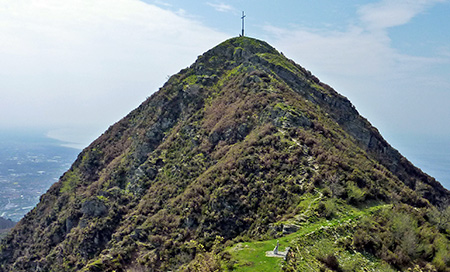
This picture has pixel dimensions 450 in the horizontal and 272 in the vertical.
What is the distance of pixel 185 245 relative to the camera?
30250 mm

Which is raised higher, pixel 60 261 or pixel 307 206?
pixel 307 206

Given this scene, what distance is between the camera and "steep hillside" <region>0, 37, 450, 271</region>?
2355 centimetres

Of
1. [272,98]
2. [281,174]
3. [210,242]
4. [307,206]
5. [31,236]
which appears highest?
[272,98]

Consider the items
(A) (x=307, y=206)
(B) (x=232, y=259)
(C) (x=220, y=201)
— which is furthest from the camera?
(C) (x=220, y=201)

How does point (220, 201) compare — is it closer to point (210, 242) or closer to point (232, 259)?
point (210, 242)

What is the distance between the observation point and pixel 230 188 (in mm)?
33688

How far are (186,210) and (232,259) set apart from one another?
1639 centimetres

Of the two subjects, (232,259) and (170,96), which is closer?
(232,259)

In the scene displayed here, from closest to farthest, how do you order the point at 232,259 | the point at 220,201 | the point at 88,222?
the point at 232,259
the point at 220,201
the point at 88,222

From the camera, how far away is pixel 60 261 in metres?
43.4

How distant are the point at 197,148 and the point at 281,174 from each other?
19.1 meters

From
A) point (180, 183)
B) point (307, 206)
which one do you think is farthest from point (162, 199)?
point (307, 206)

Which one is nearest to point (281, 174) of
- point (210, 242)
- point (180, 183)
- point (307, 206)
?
point (307, 206)

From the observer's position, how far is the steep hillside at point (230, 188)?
23.5m
